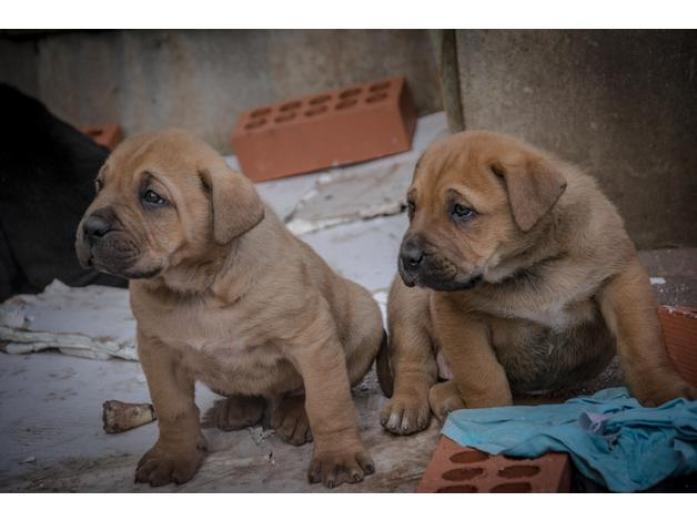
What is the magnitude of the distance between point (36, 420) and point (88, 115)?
10.3ft

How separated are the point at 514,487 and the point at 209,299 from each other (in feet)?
4.39

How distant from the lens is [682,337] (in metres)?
4.51

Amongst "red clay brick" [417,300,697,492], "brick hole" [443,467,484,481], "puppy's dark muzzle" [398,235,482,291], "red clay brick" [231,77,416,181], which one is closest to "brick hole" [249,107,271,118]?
"red clay brick" [231,77,416,181]

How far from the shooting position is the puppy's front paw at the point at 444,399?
4258 mm

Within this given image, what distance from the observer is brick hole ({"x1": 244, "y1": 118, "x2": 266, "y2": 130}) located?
21.6 feet

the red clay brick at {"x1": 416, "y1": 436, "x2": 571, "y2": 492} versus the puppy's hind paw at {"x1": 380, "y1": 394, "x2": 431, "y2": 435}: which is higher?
the red clay brick at {"x1": 416, "y1": 436, "x2": 571, "y2": 492}

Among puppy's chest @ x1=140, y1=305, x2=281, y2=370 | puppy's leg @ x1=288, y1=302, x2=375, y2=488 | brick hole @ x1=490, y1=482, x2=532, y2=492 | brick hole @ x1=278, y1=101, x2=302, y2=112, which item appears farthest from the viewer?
brick hole @ x1=278, y1=101, x2=302, y2=112

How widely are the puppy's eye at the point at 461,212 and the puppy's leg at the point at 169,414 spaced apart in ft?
4.00

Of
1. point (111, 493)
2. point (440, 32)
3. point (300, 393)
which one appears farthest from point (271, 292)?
point (440, 32)

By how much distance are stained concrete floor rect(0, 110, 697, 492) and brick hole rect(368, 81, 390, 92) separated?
1.09 metres

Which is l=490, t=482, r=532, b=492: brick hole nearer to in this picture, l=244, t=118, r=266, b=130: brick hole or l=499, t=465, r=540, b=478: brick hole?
l=499, t=465, r=540, b=478: brick hole

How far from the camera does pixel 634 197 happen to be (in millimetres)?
5543

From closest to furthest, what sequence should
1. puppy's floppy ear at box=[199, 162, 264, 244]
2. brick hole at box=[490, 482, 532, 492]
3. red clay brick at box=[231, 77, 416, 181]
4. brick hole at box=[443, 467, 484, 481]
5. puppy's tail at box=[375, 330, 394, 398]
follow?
1. brick hole at box=[490, 482, 532, 492]
2. brick hole at box=[443, 467, 484, 481]
3. puppy's floppy ear at box=[199, 162, 264, 244]
4. puppy's tail at box=[375, 330, 394, 398]
5. red clay brick at box=[231, 77, 416, 181]

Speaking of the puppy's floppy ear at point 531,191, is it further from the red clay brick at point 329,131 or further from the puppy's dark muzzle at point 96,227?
the red clay brick at point 329,131
